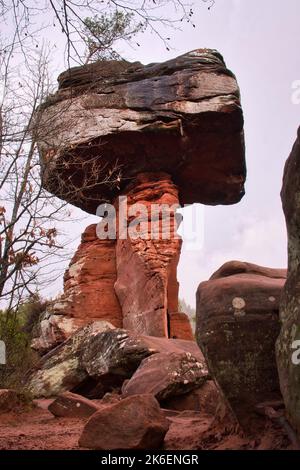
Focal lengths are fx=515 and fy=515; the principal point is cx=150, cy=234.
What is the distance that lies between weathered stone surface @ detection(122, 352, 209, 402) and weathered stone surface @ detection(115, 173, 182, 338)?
15.6ft

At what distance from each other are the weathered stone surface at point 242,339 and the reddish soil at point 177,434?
194 millimetres

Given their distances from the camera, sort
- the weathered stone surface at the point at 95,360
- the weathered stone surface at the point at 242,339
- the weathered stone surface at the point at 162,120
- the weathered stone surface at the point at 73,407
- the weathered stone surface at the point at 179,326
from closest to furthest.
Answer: the weathered stone surface at the point at 242,339 → the weathered stone surface at the point at 73,407 → the weathered stone surface at the point at 95,360 → the weathered stone surface at the point at 179,326 → the weathered stone surface at the point at 162,120

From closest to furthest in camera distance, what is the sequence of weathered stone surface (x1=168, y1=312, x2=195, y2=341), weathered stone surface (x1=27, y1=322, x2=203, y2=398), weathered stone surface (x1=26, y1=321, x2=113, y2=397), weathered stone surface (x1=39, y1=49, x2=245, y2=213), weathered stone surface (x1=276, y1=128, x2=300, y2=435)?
weathered stone surface (x1=276, y1=128, x2=300, y2=435) → weathered stone surface (x1=27, y1=322, x2=203, y2=398) → weathered stone surface (x1=26, y1=321, x2=113, y2=397) → weathered stone surface (x1=168, y1=312, x2=195, y2=341) → weathered stone surface (x1=39, y1=49, x2=245, y2=213)

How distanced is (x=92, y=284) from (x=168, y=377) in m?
7.58

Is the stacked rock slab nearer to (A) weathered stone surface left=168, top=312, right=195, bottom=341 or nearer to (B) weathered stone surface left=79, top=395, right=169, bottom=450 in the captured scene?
(A) weathered stone surface left=168, top=312, right=195, bottom=341

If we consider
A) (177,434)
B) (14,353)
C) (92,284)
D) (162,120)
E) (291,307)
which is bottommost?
(14,353)

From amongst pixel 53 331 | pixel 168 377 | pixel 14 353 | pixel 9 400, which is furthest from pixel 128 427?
pixel 53 331

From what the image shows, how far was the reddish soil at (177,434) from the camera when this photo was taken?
10.9ft

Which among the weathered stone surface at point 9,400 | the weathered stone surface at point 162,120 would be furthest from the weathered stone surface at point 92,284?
the weathered stone surface at point 9,400

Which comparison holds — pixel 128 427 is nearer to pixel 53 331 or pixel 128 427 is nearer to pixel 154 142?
pixel 53 331

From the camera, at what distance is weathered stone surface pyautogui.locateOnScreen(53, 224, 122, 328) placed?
13039 millimetres

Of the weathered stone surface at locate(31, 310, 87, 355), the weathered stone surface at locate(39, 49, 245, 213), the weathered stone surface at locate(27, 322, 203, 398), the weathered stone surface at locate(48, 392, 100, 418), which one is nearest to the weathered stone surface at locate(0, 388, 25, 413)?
the weathered stone surface at locate(48, 392, 100, 418)

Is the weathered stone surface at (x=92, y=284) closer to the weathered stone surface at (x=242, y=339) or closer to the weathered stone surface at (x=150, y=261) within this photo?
the weathered stone surface at (x=150, y=261)

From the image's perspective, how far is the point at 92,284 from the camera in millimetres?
13461
